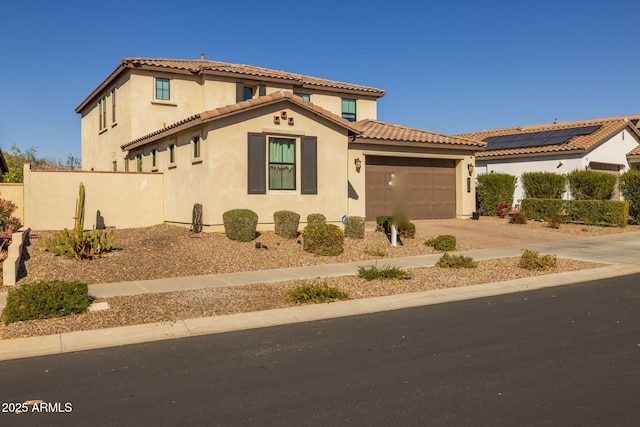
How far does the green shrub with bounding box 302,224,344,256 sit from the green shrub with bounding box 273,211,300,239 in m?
1.86

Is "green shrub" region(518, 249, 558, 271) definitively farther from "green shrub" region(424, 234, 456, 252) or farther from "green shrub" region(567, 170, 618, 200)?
"green shrub" region(567, 170, 618, 200)

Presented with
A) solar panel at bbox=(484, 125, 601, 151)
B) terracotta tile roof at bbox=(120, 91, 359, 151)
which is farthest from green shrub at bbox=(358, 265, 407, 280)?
solar panel at bbox=(484, 125, 601, 151)

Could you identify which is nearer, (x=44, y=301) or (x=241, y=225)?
(x=44, y=301)

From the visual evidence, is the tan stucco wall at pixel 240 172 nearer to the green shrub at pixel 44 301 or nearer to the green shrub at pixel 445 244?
the green shrub at pixel 445 244

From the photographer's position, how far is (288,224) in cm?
1669

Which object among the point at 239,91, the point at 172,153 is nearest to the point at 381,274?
the point at 172,153

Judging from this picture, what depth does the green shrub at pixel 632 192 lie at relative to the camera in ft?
78.6

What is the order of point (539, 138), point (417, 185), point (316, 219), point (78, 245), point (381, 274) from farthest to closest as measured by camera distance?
point (539, 138) < point (417, 185) < point (316, 219) < point (78, 245) < point (381, 274)

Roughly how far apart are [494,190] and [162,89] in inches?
640

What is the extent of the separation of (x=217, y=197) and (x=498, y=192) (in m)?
15.0

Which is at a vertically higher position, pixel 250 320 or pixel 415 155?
pixel 415 155

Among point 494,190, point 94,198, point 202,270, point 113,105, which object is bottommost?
point 202,270

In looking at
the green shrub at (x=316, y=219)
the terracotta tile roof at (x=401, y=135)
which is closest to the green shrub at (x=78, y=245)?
the green shrub at (x=316, y=219)

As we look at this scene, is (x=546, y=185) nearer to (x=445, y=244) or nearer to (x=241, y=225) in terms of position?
(x=445, y=244)
